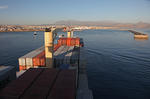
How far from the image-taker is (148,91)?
3080cm

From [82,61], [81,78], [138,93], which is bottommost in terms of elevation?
[138,93]

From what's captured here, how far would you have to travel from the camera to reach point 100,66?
47875mm

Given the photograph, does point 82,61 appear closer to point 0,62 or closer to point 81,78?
point 81,78

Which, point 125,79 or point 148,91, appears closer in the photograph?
point 148,91

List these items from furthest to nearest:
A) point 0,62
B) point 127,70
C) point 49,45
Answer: point 0,62
point 127,70
point 49,45

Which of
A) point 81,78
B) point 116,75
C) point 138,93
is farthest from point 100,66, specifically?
point 81,78

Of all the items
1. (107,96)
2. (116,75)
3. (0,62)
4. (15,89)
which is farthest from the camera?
(0,62)

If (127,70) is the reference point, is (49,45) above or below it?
above

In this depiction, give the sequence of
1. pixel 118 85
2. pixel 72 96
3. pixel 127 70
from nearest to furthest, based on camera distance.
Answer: pixel 72 96 < pixel 118 85 < pixel 127 70

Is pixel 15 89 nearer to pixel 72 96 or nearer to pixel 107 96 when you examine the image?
pixel 72 96

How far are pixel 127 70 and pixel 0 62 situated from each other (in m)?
53.5

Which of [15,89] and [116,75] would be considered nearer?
[15,89]

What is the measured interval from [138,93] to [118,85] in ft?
17.2

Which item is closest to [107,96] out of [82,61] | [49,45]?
[82,61]
